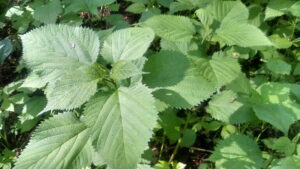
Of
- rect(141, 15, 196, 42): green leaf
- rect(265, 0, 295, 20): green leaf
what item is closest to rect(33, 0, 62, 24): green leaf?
rect(141, 15, 196, 42): green leaf

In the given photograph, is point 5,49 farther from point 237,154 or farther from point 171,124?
point 237,154

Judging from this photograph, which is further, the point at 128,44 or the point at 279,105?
the point at 279,105

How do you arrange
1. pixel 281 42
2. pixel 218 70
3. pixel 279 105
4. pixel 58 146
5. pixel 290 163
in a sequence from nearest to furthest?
pixel 58 146 < pixel 290 163 < pixel 218 70 < pixel 279 105 < pixel 281 42

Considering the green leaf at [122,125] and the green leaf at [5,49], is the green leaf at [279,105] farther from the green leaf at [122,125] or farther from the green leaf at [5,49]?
the green leaf at [5,49]

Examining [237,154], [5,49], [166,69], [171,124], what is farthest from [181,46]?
[5,49]

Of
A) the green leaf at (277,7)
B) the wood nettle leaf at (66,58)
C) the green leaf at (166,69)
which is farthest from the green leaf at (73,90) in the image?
the green leaf at (277,7)

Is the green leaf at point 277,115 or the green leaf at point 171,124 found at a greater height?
the green leaf at point 277,115

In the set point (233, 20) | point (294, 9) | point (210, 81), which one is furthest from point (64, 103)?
point (294, 9)
